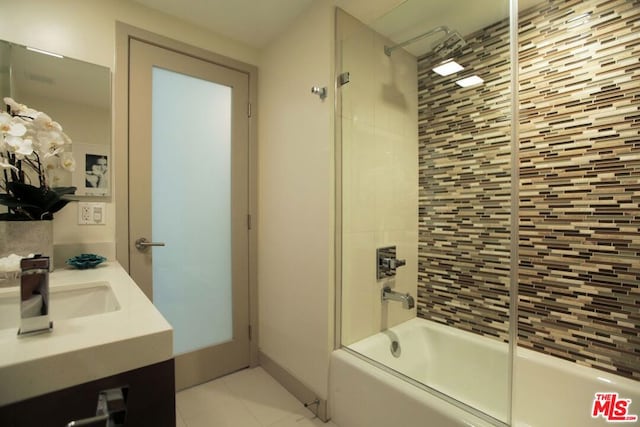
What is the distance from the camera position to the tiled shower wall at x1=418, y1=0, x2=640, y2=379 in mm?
1338

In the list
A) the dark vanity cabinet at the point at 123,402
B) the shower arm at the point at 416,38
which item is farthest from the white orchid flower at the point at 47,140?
the shower arm at the point at 416,38

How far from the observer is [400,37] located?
5.86 ft

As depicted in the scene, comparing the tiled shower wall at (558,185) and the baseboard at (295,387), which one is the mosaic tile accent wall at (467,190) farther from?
the baseboard at (295,387)

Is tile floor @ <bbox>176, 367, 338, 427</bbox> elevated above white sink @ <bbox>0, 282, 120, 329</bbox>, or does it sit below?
below

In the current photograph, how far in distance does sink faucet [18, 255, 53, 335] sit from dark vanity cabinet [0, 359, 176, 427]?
0.57 ft

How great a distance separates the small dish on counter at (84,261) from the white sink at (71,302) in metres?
0.34

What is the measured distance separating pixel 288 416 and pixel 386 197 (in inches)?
58.1

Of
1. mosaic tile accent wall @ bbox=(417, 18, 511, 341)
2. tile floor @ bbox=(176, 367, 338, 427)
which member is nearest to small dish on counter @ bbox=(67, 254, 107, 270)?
tile floor @ bbox=(176, 367, 338, 427)

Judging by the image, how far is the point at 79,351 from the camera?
0.57 meters

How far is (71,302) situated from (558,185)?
92.8 inches

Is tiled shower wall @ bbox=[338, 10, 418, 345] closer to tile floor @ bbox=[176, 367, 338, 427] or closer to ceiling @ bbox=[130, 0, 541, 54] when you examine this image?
ceiling @ bbox=[130, 0, 541, 54]

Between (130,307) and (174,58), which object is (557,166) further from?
(174,58)

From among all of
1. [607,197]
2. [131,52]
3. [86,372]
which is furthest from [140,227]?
[607,197]

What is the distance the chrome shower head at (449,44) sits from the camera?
1725 millimetres
